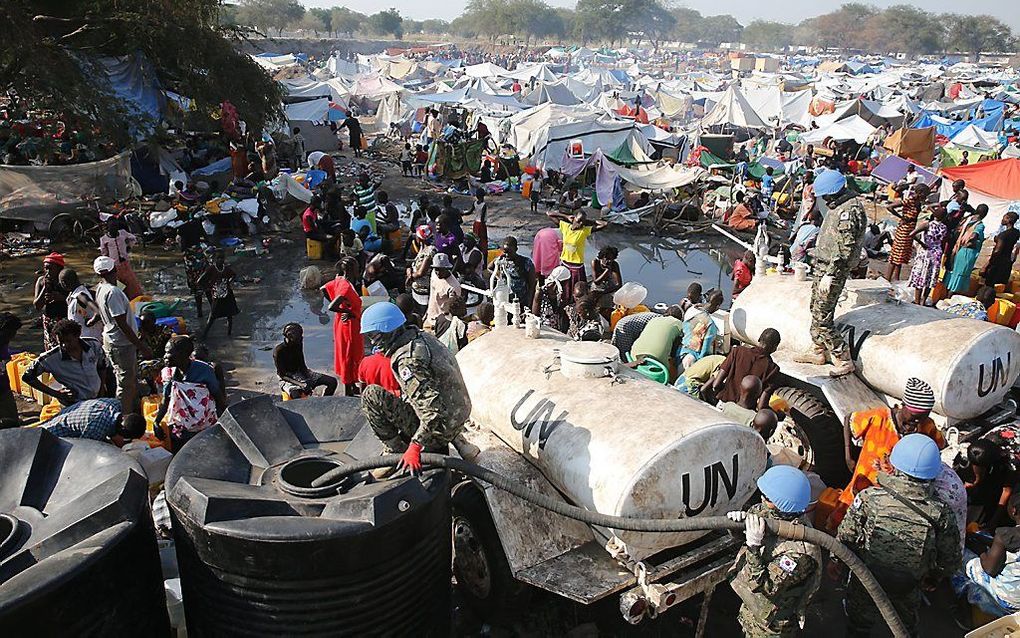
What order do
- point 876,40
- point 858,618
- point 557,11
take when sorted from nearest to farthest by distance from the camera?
1. point 858,618
2. point 876,40
3. point 557,11

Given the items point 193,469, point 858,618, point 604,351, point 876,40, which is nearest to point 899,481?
point 858,618

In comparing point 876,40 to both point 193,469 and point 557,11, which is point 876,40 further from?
point 193,469

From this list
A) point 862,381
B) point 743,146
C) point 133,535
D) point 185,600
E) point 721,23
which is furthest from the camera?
point 721,23

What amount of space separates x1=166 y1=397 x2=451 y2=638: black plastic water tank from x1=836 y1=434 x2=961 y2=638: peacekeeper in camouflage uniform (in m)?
2.47

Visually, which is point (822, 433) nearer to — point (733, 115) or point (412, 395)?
point (412, 395)

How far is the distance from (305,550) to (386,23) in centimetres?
12707

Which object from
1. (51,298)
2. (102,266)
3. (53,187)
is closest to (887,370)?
(102,266)

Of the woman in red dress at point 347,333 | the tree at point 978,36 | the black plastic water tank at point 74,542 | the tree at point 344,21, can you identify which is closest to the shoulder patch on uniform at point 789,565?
the black plastic water tank at point 74,542

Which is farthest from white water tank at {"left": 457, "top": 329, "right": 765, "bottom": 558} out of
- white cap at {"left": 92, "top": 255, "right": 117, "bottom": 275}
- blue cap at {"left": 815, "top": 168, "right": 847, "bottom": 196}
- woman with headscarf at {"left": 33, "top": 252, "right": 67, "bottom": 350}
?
woman with headscarf at {"left": 33, "top": 252, "right": 67, "bottom": 350}

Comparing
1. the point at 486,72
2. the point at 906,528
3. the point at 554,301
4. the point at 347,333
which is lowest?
the point at 554,301

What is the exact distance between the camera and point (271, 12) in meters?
95.6

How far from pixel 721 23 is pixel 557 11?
57249 millimetres

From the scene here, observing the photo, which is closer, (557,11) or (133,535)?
(133,535)

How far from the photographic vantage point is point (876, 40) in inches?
4441
